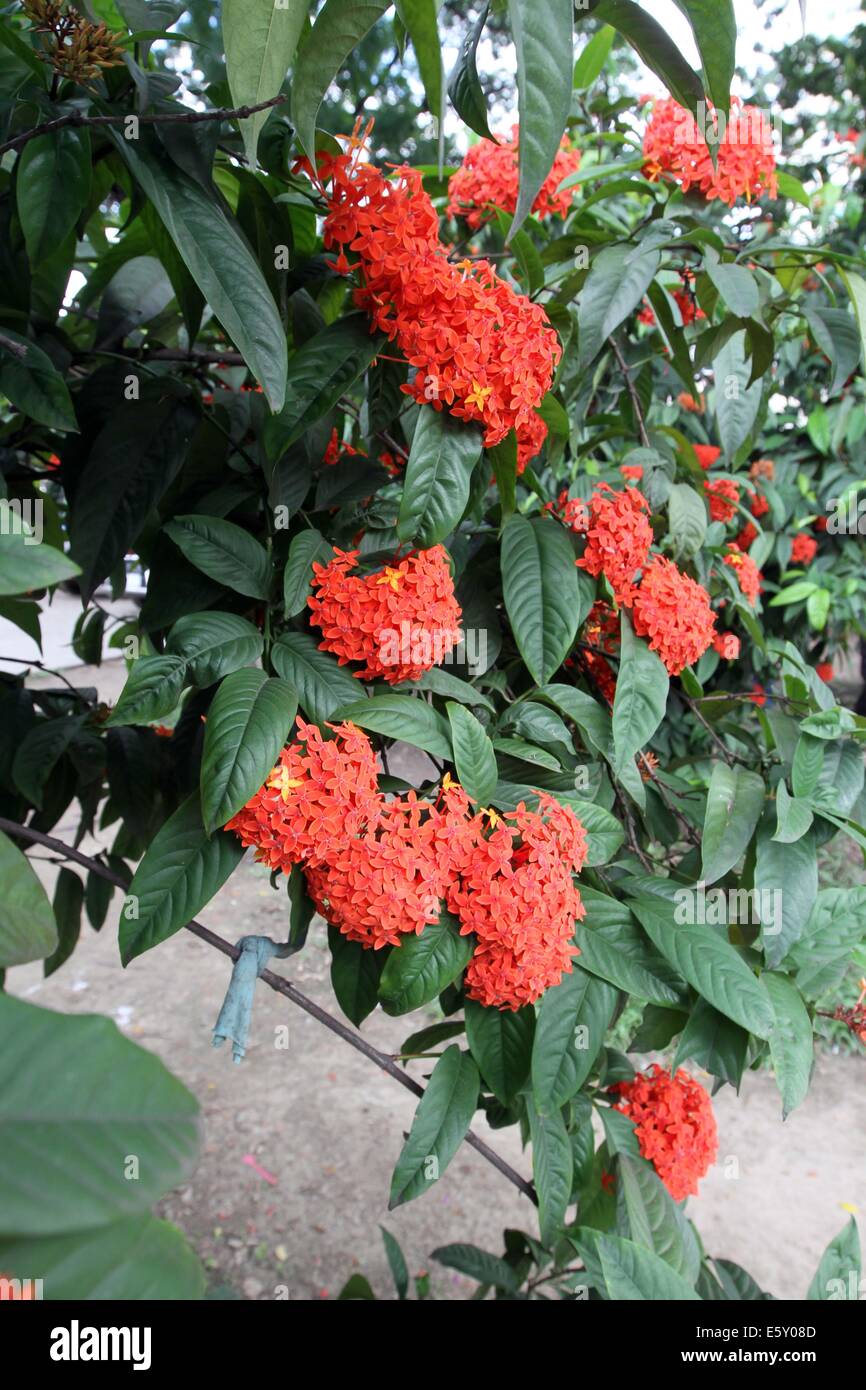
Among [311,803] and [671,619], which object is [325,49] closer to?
[311,803]

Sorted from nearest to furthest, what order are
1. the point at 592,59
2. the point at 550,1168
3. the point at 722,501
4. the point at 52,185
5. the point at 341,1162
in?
1. the point at 52,185
2. the point at 550,1168
3. the point at 592,59
4. the point at 722,501
5. the point at 341,1162

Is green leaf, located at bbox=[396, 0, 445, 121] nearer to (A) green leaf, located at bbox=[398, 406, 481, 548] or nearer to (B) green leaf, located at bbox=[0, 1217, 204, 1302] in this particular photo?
(A) green leaf, located at bbox=[398, 406, 481, 548]

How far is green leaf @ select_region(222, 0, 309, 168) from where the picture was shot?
1.41 ft

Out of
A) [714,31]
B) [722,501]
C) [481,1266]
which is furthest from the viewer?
[722,501]

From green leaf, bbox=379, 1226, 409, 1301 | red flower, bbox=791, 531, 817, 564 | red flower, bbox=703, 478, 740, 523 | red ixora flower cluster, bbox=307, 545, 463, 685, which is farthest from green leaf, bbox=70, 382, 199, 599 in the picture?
red flower, bbox=791, 531, 817, 564

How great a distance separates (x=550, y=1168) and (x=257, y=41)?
3.17 feet

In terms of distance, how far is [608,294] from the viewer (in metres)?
1.00

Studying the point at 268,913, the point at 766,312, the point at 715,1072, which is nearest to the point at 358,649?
the point at 715,1072

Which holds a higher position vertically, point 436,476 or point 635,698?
point 436,476

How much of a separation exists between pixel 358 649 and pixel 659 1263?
0.60m

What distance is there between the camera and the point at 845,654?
4.09 m

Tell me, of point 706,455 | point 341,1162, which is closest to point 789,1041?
point 341,1162

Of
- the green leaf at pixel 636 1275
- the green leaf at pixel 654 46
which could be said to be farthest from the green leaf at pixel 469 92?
the green leaf at pixel 636 1275
